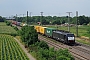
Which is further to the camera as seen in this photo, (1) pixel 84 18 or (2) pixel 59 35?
(1) pixel 84 18

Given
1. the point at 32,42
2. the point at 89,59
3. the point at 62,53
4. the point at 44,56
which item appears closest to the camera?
the point at 62,53

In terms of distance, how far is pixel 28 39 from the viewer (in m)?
48.8

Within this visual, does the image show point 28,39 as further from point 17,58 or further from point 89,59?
point 89,59

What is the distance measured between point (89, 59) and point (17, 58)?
11.2 metres

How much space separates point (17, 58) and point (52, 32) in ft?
88.0

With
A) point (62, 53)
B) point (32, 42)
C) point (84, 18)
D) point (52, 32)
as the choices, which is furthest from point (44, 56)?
point (84, 18)

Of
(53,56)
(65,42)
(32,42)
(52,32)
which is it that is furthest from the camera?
(52,32)

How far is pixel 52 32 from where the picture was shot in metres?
62.1

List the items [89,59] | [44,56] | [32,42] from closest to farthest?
[44,56]
[89,59]
[32,42]

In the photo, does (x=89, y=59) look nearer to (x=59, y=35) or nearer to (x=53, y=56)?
(x=53, y=56)

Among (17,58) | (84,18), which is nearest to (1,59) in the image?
(17,58)

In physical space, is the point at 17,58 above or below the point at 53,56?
below

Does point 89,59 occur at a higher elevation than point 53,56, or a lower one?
lower

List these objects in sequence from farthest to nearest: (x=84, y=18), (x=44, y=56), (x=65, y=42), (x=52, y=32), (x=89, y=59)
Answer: (x=84, y=18) → (x=52, y=32) → (x=65, y=42) → (x=89, y=59) → (x=44, y=56)
